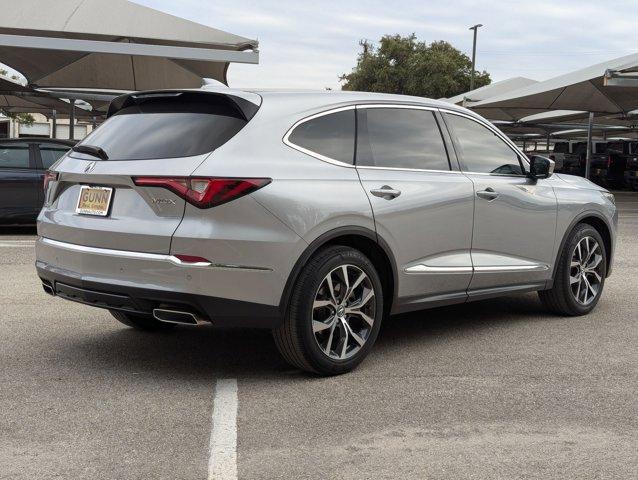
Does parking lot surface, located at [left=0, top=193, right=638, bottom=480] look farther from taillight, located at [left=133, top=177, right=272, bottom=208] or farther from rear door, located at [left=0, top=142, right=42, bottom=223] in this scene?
rear door, located at [left=0, top=142, right=42, bottom=223]

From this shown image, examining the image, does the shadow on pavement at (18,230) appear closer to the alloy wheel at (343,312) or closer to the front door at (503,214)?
the front door at (503,214)

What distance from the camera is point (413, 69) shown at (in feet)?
189

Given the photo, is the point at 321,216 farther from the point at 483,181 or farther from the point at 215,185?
the point at 483,181

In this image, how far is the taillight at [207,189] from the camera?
4.36 meters

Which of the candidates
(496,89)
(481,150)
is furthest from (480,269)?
(496,89)

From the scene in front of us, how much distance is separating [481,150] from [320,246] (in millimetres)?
1847

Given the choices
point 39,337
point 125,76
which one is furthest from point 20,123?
point 39,337

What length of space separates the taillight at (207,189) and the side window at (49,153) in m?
8.69

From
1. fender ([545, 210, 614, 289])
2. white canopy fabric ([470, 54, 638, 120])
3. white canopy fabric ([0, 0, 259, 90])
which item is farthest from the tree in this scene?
fender ([545, 210, 614, 289])

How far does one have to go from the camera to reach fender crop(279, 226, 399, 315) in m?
4.55

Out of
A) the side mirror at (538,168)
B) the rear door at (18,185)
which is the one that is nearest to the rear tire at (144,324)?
the side mirror at (538,168)

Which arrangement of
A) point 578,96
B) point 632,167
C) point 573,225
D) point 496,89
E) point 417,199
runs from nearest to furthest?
1. point 417,199
2. point 573,225
3. point 578,96
4. point 632,167
5. point 496,89

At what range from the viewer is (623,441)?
3889mm

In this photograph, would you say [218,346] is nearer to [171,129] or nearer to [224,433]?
[171,129]
